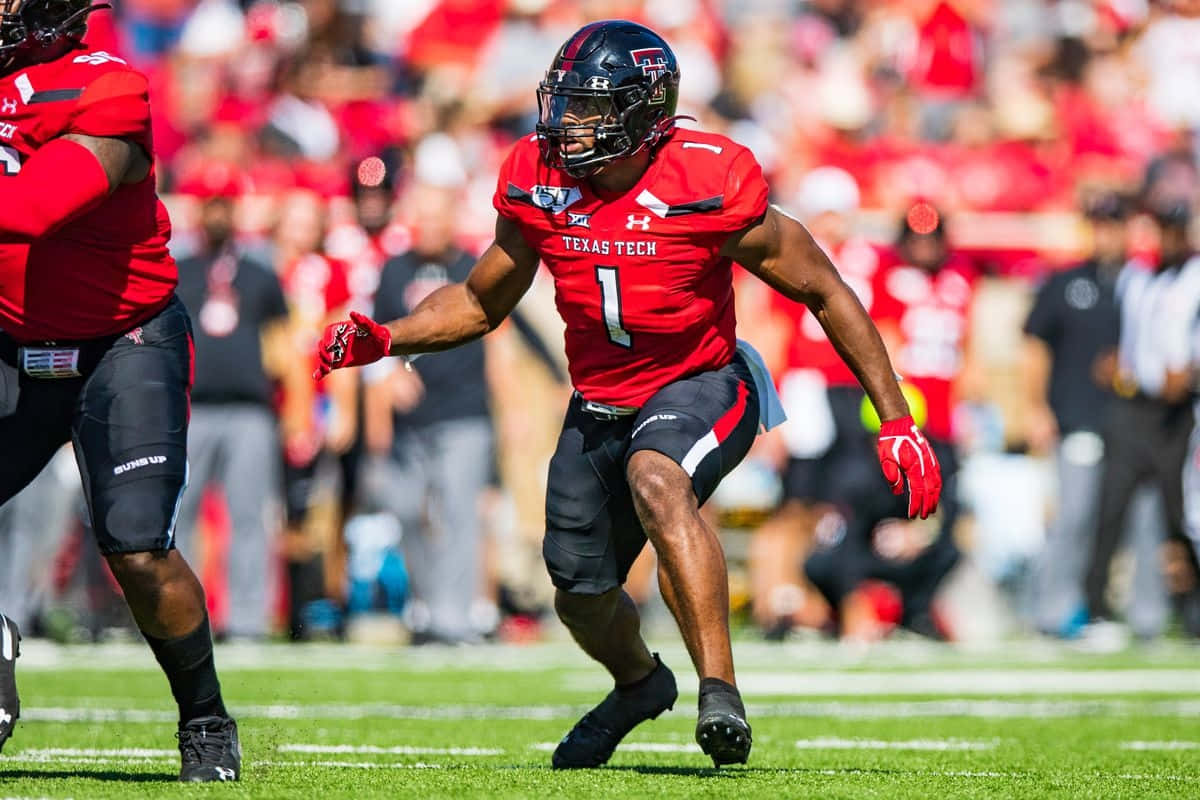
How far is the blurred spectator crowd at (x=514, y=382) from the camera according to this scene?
35.5 feet

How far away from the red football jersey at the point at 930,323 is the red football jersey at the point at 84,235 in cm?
664

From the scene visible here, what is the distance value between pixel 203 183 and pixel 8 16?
21.6 ft

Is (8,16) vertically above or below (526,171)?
above

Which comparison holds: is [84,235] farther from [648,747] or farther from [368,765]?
[648,747]

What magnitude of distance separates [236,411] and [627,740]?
4.62 m

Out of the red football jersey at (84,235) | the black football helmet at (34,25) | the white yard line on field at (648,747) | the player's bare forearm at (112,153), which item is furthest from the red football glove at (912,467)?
the black football helmet at (34,25)

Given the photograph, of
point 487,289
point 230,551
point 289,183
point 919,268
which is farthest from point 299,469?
point 487,289

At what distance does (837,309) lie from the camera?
5.43 metres

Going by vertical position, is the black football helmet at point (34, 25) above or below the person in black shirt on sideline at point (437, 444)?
above

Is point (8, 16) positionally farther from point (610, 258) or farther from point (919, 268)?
point (919, 268)

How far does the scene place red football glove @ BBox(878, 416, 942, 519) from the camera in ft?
17.5

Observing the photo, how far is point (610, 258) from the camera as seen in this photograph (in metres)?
5.43

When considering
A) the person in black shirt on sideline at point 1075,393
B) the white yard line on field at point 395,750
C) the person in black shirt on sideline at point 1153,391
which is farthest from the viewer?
the person in black shirt on sideline at point 1075,393

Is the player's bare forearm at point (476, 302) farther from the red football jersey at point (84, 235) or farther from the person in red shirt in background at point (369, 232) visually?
the person in red shirt in background at point (369, 232)
